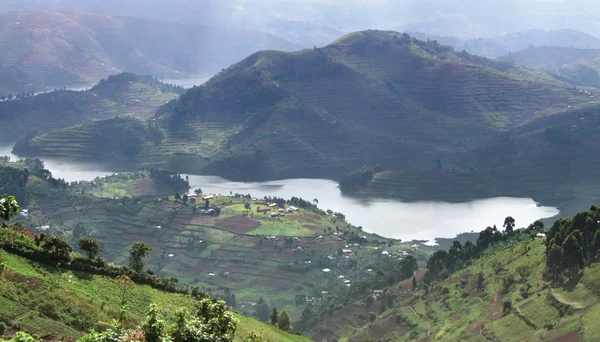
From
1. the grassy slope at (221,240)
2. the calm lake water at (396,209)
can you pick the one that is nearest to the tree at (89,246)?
the grassy slope at (221,240)

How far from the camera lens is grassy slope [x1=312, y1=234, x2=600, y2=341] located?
40469mm

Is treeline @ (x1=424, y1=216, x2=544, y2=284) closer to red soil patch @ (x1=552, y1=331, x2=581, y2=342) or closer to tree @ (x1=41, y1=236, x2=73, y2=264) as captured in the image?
red soil patch @ (x1=552, y1=331, x2=581, y2=342)

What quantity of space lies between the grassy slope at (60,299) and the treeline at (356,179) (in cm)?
10275

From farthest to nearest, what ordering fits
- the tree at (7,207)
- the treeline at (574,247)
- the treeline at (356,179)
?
the treeline at (356,179) < the treeline at (574,247) < the tree at (7,207)

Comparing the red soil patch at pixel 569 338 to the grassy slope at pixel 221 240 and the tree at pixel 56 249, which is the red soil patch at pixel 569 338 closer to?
the tree at pixel 56 249

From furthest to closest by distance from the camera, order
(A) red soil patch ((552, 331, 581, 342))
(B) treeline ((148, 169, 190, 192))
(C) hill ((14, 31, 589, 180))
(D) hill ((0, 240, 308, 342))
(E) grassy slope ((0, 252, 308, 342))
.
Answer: (C) hill ((14, 31, 589, 180)), (B) treeline ((148, 169, 190, 192)), (A) red soil patch ((552, 331, 581, 342)), (E) grassy slope ((0, 252, 308, 342)), (D) hill ((0, 240, 308, 342))

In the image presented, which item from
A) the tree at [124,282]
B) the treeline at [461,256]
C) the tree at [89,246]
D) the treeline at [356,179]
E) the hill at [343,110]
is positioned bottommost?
the treeline at [461,256]

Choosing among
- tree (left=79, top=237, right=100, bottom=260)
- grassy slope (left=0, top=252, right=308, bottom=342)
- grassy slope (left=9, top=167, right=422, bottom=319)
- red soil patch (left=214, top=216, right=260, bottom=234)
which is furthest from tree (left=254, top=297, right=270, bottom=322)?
grassy slope (left=0, top=252, right=308, bottom=342)

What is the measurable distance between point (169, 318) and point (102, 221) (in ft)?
249

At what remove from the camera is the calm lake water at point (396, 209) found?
10582 centimetres

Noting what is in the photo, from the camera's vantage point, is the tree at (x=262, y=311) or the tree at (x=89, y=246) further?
the tree at (x=262, y=311)

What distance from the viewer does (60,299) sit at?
957 inches

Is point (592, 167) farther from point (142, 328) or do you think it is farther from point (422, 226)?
point (142, 328)

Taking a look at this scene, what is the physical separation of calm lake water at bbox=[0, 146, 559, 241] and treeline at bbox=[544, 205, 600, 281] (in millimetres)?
52770
